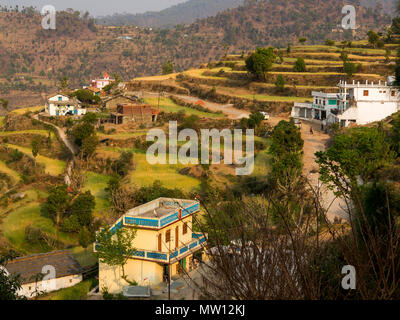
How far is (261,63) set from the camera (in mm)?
41188

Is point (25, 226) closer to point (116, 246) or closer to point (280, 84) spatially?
point (116, 246)

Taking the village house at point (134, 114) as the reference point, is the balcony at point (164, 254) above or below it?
below

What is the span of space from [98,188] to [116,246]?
1028cm

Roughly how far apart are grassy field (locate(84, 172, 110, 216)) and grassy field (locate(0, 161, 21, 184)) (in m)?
3.78

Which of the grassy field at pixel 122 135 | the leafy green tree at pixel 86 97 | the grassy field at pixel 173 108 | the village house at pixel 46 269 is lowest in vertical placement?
the village house at pixel 46 269

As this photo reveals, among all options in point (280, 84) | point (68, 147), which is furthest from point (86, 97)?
point (280, 84)

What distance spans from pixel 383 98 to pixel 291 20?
4552 inches

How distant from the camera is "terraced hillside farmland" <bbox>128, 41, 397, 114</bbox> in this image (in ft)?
127

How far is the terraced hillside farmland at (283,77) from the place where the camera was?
38.7m

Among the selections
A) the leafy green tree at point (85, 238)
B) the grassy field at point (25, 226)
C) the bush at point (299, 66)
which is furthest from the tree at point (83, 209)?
the bush at point (299, 66)

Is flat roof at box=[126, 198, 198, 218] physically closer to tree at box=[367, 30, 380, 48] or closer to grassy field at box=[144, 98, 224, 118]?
grassy field at box=[144, 98, 224, 118]

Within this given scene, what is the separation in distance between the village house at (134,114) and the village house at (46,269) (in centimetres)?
1897

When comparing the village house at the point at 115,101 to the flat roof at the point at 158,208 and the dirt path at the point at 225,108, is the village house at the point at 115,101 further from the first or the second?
the flat roof at the point at 158,208
